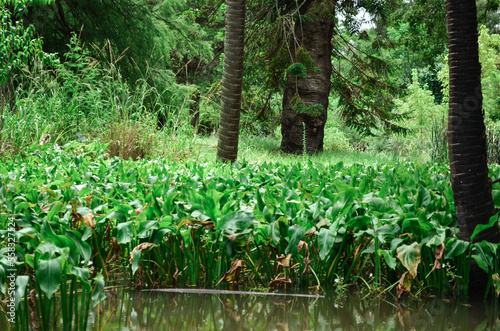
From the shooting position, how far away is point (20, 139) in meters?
6.78

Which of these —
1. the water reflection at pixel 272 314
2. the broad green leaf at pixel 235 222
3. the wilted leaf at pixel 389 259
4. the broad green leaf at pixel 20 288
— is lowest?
the water reflection at pixel 272 314

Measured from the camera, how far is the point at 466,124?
2.94 m

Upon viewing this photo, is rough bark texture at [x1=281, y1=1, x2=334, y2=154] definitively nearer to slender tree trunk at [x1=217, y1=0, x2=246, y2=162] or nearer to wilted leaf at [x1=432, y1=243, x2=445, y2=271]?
slender tree trunk at [x1=217, y1=0, x2=246, y2=162]

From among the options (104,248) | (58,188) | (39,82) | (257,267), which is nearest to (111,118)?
(39,82)

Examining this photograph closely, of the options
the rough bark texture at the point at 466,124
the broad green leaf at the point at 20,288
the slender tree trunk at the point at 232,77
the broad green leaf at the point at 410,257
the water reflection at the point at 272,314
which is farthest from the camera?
the slender tree trunk at the point at 232,77

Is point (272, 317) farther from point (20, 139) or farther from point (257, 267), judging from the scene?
point (20, 139)

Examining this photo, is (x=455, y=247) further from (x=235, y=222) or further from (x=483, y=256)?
(x=235, y=222)

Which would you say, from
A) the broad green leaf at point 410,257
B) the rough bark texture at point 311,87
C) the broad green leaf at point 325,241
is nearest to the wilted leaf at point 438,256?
the broad green leaf at point 410,257

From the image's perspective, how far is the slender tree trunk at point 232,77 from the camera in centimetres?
668

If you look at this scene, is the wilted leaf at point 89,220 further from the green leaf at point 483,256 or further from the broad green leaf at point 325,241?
the green leaf at point 483,256

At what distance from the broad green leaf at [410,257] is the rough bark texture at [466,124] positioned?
486 millimetres

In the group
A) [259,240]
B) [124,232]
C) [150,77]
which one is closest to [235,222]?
[259,240]

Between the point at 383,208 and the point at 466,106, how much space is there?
2.67ft

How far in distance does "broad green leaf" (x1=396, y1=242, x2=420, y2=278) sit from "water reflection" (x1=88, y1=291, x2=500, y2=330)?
266 millimetres
